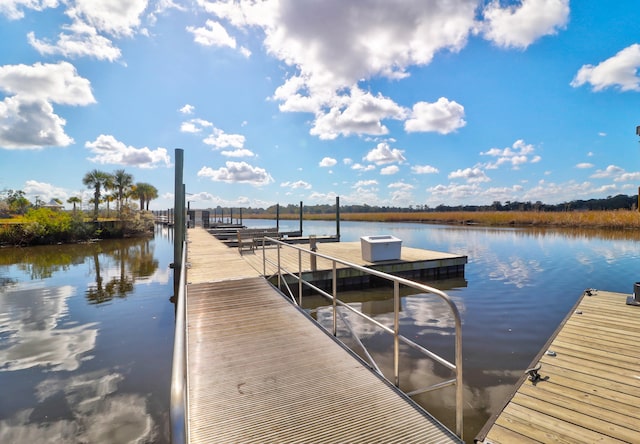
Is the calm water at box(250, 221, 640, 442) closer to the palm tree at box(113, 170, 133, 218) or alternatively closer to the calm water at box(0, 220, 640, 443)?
the calm water at box(0, 220, 640, 443)

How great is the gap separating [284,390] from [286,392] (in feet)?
0.11

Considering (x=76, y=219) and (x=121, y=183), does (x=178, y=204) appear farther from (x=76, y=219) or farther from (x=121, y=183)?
(x=121, y=183)

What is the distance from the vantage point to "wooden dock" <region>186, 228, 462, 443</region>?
204 cm

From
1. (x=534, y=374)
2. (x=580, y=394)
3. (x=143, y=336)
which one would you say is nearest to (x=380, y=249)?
(x=534, y=374)

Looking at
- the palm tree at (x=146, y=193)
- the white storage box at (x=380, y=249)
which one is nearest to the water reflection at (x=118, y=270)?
the white storage box at (x=380, y=249)

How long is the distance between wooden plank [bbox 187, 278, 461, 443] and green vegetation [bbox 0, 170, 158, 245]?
2265 cm

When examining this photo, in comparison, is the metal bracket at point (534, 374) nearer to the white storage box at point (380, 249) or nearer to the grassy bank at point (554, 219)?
the white storage box at point (380, 249)

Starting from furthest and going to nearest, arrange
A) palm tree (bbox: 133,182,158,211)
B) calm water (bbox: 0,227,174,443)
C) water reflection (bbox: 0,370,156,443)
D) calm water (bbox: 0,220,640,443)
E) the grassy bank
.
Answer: palm tree (bbox: 133,182,158,211) < the grassy bank < calm water (bbox: 0,220,640,443) < calm water (bbox: 0,227,174,443) < water reflection (bbox: 0,370,156,443)

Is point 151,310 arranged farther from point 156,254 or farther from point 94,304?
point 156,254

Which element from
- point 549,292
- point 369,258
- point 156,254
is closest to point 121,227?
point 156,254

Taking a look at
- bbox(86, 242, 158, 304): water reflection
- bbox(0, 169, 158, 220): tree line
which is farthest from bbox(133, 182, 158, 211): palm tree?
bbox(86, 242, 158, 304): water reflection

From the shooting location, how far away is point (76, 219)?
73.2 ft

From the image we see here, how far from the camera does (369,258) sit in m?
9.43

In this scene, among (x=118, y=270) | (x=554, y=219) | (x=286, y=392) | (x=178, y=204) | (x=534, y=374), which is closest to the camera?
(x=286, y=392)
